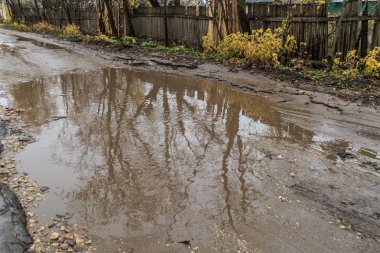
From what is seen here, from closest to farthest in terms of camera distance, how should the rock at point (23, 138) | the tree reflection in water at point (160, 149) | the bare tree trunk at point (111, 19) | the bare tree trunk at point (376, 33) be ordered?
the tree reflection in water at point (160, 149)
the rock at point (23, 138)
the bare tree trunk at point (376, 33)
the bare tree trunk at point (111, 19)

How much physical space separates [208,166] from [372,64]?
5686 millimetres

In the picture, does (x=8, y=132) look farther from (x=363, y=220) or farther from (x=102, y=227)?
(x=363, y=220)

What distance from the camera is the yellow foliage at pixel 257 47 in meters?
10.5

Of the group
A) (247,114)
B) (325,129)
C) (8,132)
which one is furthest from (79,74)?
(325,129)

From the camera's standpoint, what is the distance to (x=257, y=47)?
35.9 feet

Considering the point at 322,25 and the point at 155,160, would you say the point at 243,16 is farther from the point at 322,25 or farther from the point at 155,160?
the point at 155,160

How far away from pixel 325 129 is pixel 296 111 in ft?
3.59

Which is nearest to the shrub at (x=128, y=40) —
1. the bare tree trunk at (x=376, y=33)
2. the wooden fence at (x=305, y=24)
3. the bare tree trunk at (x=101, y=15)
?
the wooden fence at (x=305, y=24)

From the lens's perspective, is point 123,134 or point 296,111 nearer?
point 123,134

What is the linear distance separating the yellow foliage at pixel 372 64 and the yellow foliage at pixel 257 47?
2232mm

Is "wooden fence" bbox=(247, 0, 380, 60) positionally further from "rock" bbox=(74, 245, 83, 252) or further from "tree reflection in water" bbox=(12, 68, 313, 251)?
"rock" bbox=(74, 245, 83, 252)

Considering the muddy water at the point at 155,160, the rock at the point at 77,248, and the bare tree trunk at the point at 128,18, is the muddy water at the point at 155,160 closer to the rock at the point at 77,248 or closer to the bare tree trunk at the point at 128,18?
the rock at the point at 77,248

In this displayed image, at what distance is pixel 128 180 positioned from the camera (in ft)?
15.2

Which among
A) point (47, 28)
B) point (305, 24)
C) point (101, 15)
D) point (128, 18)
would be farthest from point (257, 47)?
point (47, 28)
